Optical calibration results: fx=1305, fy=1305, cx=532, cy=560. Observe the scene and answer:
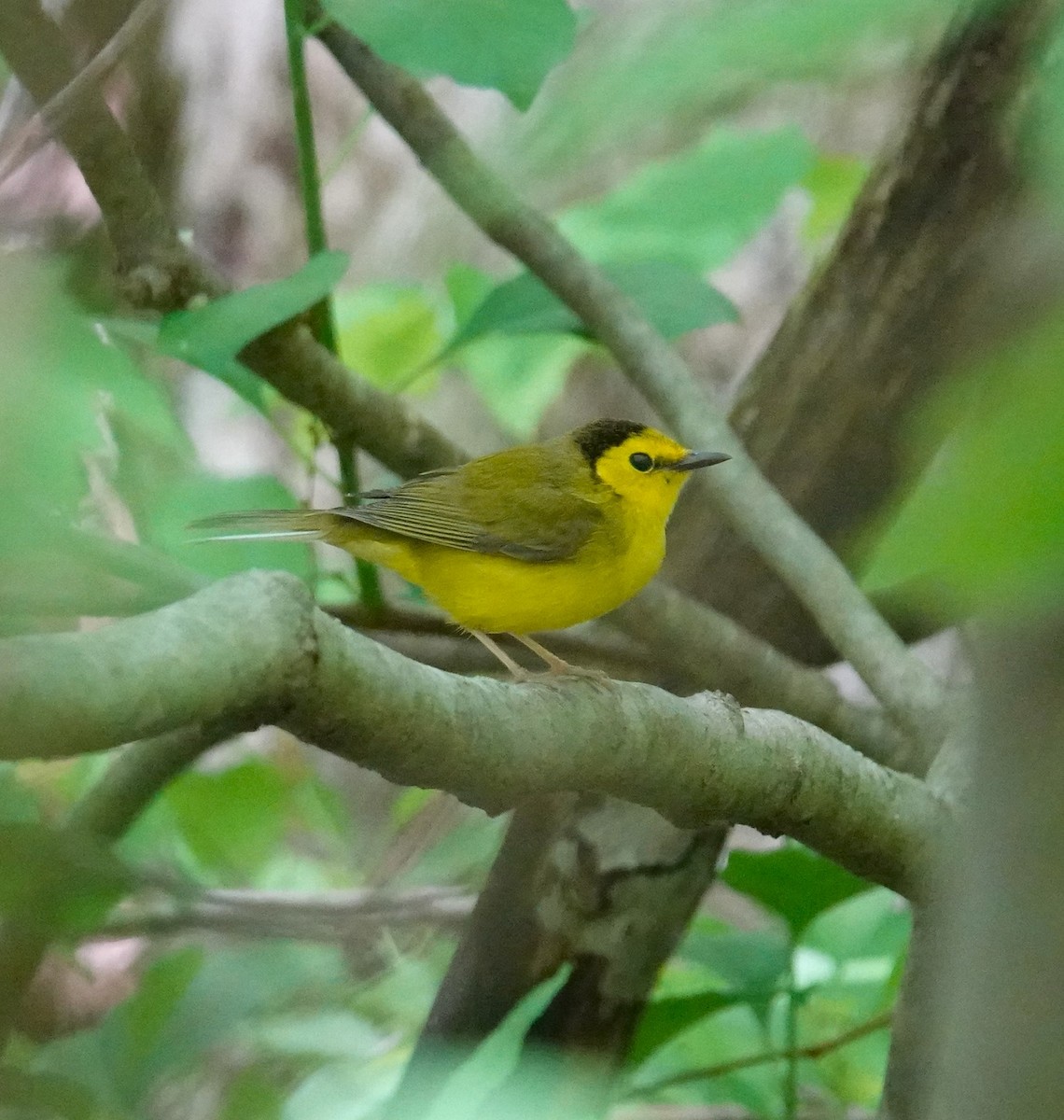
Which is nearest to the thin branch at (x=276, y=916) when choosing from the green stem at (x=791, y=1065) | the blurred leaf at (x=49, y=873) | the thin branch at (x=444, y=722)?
the thin branch at (x=444, y=722)

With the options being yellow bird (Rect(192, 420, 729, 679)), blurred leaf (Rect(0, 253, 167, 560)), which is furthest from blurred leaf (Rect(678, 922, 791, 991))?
blurred leaf (Rect(0, 253, 167, 560))

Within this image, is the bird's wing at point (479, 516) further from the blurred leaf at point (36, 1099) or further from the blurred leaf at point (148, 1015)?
the blurred leaf at point (36, 1099)

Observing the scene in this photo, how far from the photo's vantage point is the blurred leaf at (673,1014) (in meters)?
2.39

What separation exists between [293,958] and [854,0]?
2.66 meters

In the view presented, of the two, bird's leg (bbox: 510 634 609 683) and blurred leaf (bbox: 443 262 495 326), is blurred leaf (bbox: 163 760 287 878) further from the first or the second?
blurred leaf (bbox: 443 262 495 326)

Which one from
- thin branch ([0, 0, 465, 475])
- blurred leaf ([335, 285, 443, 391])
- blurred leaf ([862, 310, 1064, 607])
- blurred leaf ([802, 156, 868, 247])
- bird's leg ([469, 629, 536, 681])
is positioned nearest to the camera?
blurred leaf ([862, 310, 1064, 607])

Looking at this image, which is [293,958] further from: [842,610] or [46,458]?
[46,458]

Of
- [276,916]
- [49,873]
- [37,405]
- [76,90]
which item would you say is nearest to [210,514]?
[276,916]

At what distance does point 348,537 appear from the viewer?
9.11ft

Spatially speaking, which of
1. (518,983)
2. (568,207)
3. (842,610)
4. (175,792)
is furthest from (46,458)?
(568,207)

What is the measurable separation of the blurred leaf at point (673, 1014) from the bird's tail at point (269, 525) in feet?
3.73

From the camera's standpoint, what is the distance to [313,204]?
248 centimetres

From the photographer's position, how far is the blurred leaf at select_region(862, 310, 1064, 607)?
26 cm

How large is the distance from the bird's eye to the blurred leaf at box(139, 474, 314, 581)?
2.73 ft
